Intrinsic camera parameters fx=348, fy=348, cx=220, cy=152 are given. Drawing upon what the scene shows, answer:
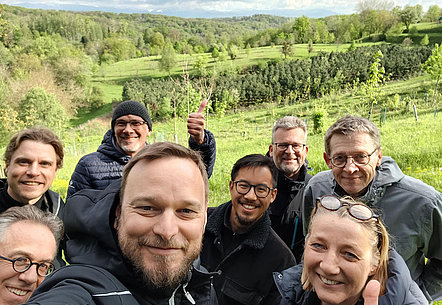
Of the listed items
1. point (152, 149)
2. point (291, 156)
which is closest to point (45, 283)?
point (152, 149)

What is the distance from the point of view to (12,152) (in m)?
3.04

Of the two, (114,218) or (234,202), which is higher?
(114,218)

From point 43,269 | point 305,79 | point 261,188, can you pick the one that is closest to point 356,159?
point 261,188

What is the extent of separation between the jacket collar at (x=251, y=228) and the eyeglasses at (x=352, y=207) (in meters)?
0.76

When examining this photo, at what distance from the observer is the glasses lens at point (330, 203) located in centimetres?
191

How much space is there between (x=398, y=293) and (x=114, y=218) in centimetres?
145

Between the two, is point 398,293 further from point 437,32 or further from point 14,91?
point 437,32

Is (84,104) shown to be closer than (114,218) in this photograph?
No

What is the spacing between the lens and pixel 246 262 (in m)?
2.61

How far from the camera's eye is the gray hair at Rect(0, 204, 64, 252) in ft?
6.56

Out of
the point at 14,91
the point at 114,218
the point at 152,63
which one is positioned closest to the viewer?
the point at 114,218

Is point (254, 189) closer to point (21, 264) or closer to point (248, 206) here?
point (248, 206)

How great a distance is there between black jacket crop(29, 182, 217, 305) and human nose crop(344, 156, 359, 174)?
165 cm

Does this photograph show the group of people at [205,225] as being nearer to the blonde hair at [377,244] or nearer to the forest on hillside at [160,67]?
the blonde hair at [377,244]
